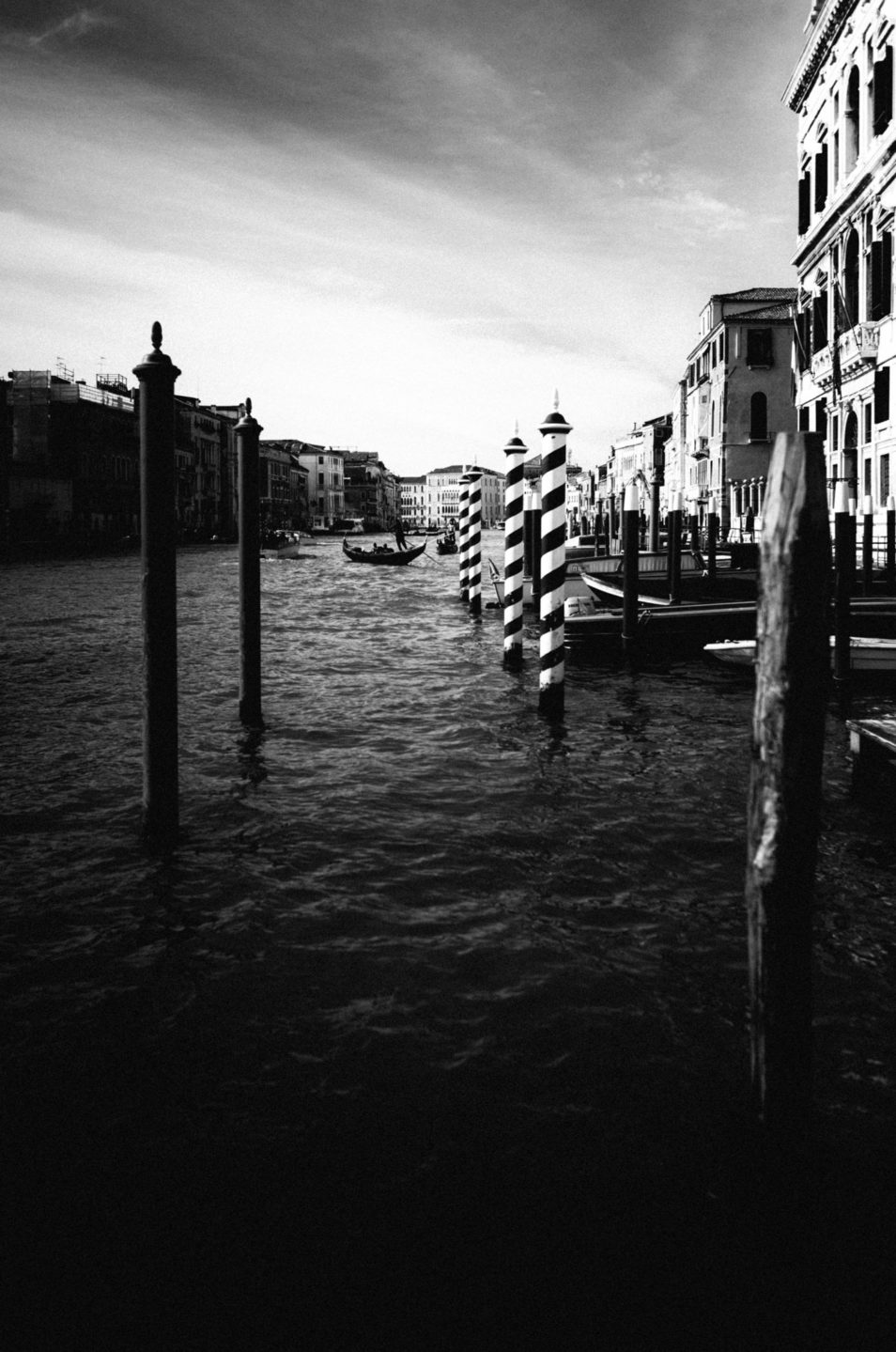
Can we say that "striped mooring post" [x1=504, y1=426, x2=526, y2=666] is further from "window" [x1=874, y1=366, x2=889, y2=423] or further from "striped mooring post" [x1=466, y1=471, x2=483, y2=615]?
"window" [x1=874, y1=366, x2=889, y2=423]

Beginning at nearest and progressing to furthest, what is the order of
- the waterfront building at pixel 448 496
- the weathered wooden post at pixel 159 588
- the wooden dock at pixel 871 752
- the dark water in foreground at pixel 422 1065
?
1. the dark water in foreground at pixel 422 1065
2. the weathered wooden post at pixel 159 588
3. the wooden dock at pixel 871 752
4. the waterfront building at pixel 448 496

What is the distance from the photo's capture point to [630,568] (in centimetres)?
970

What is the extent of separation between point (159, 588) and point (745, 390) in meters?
41.6

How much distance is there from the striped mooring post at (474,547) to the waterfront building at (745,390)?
24810mm

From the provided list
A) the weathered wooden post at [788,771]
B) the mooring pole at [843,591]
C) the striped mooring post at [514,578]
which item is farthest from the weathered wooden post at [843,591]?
the weathered wooden post at [788,771]

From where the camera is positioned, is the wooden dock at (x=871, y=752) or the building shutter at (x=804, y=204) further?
the building shutter at (x=804, y=204)

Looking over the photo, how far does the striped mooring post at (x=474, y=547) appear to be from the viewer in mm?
15578

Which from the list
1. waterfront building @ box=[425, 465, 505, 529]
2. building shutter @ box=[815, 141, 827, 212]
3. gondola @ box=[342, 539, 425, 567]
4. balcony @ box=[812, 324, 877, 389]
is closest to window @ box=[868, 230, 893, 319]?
balcony @ box=[812, 324, 877, 389]

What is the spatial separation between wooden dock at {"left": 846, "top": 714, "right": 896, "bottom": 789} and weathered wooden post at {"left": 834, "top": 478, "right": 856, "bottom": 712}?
269cm

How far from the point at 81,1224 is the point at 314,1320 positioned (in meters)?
0.53

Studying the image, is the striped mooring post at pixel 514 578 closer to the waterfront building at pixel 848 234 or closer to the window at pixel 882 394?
the waterfront building at pixel 848 234

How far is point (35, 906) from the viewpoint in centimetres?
374

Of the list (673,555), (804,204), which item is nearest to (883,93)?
(804,204)

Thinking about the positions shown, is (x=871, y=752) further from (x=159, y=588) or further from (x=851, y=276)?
(x=851, y=276)
